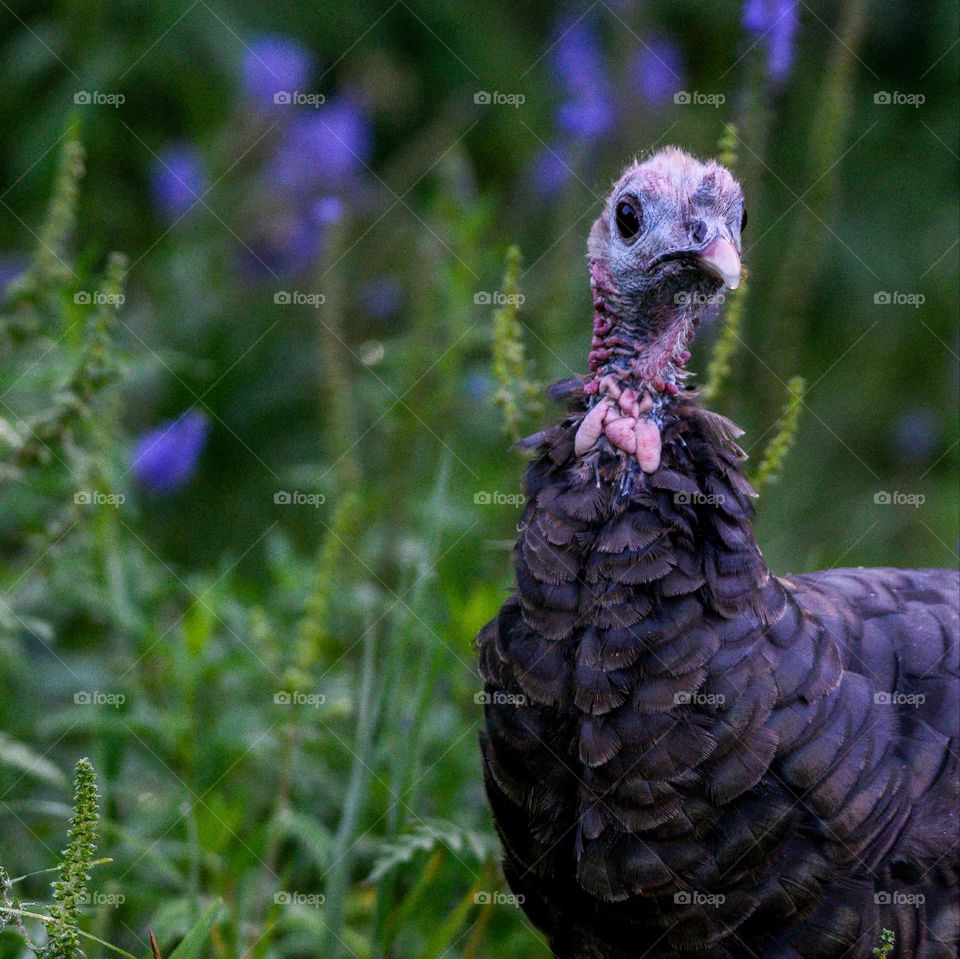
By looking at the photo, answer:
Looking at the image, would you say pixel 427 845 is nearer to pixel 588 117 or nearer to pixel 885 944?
pixel 885 944

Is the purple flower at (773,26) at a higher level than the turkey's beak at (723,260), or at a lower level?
higher

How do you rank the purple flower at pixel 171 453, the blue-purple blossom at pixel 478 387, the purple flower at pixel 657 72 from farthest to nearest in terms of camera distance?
the purple flower at pixel 657 72, the blue-purple blossom at pixel 478 387, the purple flower at pixel 171 453

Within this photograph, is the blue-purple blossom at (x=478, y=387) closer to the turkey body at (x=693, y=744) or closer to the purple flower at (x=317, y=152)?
the purple flower at (x=317, y=152)

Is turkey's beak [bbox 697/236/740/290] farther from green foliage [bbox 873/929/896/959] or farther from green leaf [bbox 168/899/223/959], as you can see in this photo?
green leaf [bbox 168/899/223/959]

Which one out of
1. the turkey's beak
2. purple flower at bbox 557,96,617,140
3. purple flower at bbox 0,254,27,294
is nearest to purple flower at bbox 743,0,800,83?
the turkey's beak

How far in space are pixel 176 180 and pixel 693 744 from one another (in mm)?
4319

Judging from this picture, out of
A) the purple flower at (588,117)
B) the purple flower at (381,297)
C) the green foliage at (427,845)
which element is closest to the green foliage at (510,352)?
the green foliage at (427,845)

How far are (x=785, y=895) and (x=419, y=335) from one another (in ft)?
8.34

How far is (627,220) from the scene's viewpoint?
2.99m

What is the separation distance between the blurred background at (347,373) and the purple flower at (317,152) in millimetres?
16

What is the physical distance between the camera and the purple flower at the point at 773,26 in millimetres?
3945

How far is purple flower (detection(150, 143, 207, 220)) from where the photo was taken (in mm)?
6168

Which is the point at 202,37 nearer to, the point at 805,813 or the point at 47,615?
the point at 47,615

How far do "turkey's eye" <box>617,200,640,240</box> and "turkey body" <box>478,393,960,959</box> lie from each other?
369 mm
